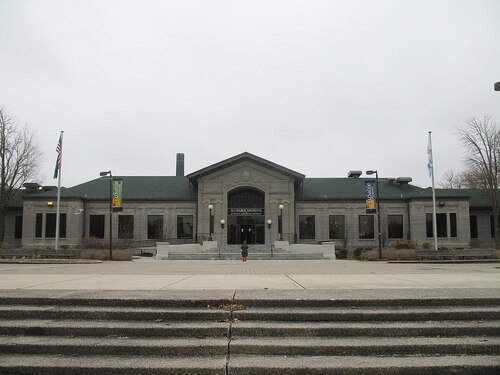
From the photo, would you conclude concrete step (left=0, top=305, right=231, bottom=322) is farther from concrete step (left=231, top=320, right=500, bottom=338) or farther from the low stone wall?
the low stone wall

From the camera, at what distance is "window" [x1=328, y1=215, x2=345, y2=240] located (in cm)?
4956

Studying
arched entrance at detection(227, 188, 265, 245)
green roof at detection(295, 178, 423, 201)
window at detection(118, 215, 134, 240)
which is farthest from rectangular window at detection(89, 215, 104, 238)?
green roof at detection(295, 178, 423, 201)

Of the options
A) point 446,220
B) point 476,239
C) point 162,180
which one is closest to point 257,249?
point 162,180

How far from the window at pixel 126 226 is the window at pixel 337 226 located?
2277cm

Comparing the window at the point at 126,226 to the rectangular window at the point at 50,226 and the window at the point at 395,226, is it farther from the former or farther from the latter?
the window at the point at 395,226

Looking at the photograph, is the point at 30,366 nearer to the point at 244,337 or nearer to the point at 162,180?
the point at 244,337

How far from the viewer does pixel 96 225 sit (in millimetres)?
49750

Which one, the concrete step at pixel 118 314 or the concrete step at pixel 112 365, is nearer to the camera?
the concrete step at pixel 112 365

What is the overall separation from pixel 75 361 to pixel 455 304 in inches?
222

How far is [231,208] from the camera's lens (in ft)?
163

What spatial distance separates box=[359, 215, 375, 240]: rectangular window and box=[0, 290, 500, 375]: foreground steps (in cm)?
4368

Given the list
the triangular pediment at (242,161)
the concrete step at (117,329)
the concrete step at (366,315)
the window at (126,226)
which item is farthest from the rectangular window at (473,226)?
the concrete step at (117,329)

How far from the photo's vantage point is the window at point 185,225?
49.8m

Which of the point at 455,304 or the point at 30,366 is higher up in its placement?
the point at 455,304
